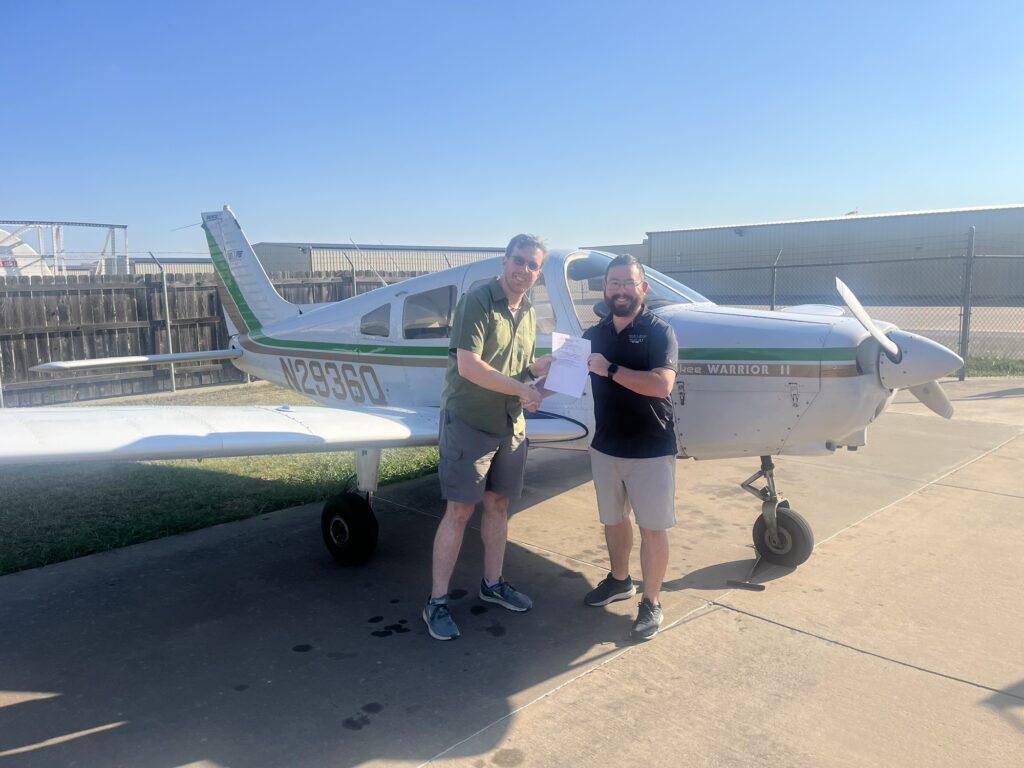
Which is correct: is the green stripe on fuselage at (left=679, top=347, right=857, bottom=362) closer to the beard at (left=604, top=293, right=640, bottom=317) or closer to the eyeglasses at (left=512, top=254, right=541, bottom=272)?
the beard at (left=604, top=293, right=640, bottom=317)

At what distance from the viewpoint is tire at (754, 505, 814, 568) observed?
4422 mm

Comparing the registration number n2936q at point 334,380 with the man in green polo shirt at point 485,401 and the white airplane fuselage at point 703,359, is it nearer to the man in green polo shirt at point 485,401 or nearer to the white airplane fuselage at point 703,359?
the white airplane fuselage at point 703,359

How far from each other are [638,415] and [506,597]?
4.23 feet

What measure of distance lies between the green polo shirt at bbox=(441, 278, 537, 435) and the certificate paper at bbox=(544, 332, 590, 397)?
10.0 inches

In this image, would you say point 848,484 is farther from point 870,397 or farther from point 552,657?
point 552,657

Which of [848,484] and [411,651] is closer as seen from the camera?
[411,651]

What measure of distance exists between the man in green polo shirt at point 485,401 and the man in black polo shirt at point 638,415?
1.17 ft

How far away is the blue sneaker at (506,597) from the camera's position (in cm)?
398

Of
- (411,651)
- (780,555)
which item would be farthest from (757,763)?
(780,555)

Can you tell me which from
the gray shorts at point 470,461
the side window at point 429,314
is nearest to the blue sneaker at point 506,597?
the gray shorts at point 470,461

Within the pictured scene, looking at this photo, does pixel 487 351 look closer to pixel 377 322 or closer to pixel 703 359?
pixel 703 359

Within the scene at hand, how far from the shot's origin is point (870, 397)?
13.0 feet

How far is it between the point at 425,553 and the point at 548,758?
7.58 feet

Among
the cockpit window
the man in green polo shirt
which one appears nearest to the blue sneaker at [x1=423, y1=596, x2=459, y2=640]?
the man in green polo shirt
